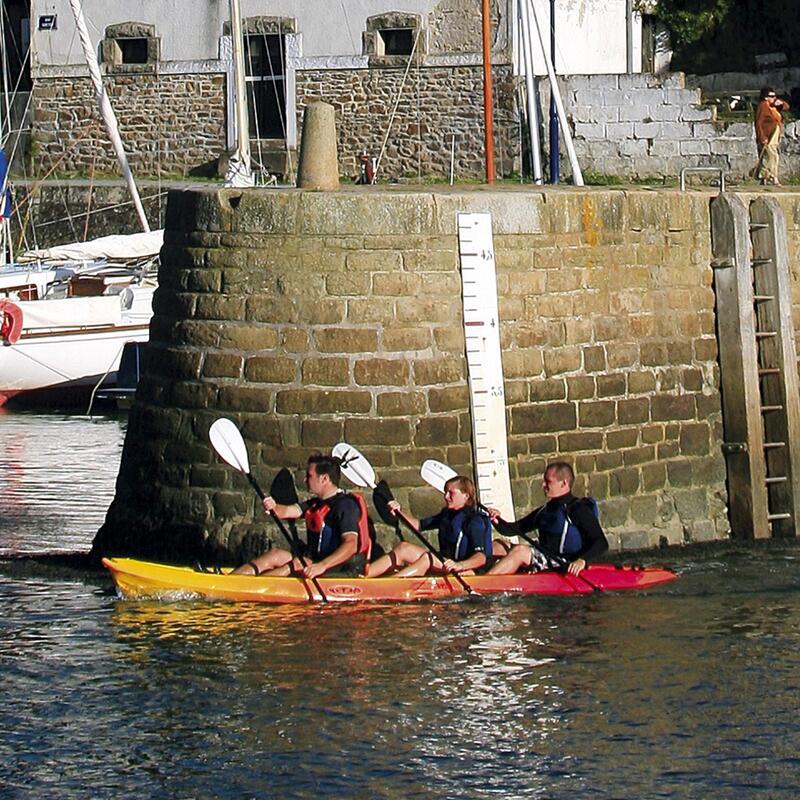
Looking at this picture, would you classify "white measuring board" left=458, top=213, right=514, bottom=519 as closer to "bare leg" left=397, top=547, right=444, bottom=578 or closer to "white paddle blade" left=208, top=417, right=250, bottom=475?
"bare leg" left=397, top=547, right=444, bottom=578

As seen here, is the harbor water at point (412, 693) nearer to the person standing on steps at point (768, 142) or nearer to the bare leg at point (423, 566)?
the bare leg at point (423, 566)

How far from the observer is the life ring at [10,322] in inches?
1016

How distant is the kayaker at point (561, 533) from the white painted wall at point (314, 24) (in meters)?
16.9

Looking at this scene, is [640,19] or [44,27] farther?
[44,27]

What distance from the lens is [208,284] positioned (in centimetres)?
1391

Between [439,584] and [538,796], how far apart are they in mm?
3605

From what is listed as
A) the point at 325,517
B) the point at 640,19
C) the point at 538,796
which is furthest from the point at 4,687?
the point at 640,19

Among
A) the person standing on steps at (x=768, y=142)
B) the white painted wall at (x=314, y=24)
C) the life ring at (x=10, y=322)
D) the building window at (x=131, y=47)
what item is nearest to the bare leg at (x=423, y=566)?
the person standing on steps at (x=768, y=142)

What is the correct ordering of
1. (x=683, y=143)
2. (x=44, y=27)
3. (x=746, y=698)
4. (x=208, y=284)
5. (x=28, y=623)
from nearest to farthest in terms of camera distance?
(x=746, y=698) < (x=28, y=623) < (x=208, y=284) < (x=683, y=143) < (x=44, y=27)

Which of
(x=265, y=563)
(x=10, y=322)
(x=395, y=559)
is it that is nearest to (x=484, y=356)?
(x=395, y=559)

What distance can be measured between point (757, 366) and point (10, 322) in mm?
13166

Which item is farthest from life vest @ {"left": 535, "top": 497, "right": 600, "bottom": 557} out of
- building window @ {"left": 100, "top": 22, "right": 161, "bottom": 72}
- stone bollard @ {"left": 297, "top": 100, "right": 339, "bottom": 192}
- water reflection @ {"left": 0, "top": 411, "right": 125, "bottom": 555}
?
building window @ {"left": 100, "top": 22, "right": 161, "bottom": 72}

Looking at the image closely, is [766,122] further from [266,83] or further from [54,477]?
[266,83]

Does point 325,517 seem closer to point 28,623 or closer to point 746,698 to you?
point 28,623
